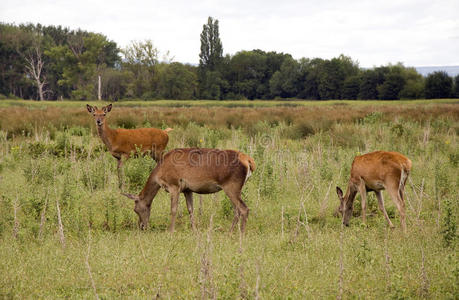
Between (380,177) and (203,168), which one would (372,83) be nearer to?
(380,177)

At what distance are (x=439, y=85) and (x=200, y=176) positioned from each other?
61.7m

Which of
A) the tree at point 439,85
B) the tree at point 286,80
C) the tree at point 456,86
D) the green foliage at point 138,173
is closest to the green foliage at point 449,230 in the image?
the green foliage at point 138,173

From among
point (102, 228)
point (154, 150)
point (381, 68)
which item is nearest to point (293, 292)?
point (102, 228)

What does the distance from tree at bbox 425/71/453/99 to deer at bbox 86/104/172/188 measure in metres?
56.7

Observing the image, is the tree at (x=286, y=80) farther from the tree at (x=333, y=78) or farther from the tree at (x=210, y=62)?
the tree at (x=210, y=62)

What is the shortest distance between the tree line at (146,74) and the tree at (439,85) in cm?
436

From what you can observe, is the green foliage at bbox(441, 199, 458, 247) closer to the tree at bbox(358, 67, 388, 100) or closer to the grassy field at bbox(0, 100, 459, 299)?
the grassy field at bbox(0, 100, 459, 299)

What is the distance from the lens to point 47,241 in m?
6.10

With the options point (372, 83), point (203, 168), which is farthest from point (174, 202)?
point (372, 83)

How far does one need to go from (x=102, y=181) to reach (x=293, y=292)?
20.3 ft

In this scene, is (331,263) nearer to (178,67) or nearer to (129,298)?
(129,298)

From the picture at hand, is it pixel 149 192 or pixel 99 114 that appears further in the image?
pixel 99 114

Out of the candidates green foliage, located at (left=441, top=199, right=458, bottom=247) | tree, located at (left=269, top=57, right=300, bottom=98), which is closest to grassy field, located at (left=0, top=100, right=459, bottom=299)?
green foliage, located at (left=441, top=199, right=458, bottom=247)

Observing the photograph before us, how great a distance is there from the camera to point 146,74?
272 feet
